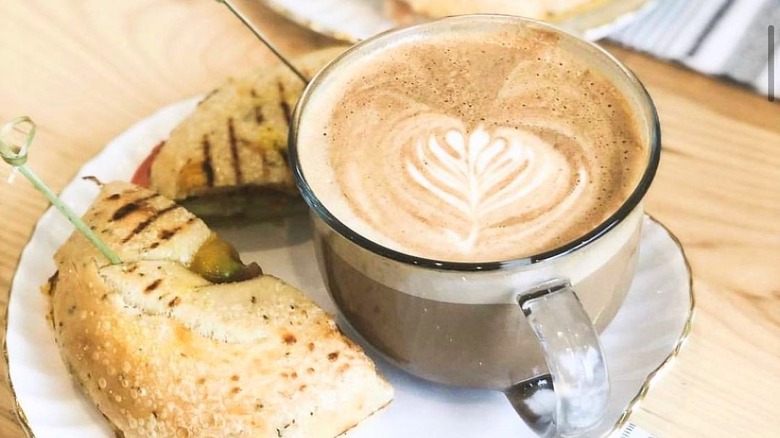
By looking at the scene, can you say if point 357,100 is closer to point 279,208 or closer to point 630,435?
point 279,208

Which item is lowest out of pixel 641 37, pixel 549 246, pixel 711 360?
pixel 711 360

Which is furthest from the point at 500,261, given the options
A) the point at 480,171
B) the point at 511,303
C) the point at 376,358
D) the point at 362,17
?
the point at 362,17

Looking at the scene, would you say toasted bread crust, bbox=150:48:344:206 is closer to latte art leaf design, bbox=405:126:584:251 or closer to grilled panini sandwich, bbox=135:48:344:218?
grilled panini sandwich, bbox=135:48:344:218

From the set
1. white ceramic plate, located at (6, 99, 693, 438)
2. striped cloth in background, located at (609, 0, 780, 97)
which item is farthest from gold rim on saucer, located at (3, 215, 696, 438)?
striped cloth in background, located at (609, 0, 780, 97)

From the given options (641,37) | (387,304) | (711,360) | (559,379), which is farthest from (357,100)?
(641,37)

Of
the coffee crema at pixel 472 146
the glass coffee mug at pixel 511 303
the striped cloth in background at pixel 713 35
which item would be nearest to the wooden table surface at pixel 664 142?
the striped cloth in background at pixel 713 35

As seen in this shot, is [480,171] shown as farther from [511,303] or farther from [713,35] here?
[713,35]
